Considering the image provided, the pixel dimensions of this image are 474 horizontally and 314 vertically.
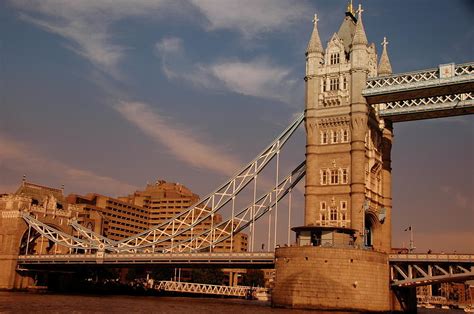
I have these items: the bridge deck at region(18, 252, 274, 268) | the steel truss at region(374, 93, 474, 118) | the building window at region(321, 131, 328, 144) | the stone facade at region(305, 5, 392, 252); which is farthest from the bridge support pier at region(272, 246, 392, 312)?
the steel truss at region(374, 93, 474, 118)

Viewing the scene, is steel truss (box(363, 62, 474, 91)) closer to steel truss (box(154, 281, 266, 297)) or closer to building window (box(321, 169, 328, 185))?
building window (box(321, 169, 328, 185))

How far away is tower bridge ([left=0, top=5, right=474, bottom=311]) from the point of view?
80500 millimetres

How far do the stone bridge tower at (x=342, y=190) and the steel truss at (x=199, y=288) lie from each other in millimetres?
68158

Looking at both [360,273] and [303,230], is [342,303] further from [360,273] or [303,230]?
[303,230]

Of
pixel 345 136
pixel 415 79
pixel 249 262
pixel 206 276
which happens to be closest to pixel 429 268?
pixel 345 136

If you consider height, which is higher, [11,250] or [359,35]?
[359,35]

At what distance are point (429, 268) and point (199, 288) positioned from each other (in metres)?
85.7

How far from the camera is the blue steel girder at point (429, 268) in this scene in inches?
3181

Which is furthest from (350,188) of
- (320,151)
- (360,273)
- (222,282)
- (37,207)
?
(222,282)

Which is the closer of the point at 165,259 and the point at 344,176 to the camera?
the point at 344,176

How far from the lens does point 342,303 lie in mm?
78812

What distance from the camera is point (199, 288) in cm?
16012

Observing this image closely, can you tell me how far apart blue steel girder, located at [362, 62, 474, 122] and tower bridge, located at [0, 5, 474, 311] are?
0.46ft

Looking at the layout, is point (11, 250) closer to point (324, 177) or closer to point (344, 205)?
point (324, 177)
